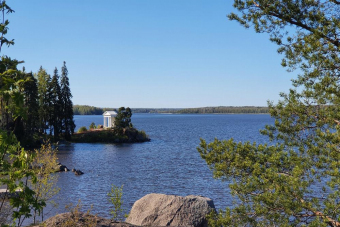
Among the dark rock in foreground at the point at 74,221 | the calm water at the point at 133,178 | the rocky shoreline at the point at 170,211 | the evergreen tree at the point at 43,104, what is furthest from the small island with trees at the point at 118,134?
the dark rock in foreground at the point at 74,221

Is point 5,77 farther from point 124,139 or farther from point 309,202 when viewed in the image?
point 124,139

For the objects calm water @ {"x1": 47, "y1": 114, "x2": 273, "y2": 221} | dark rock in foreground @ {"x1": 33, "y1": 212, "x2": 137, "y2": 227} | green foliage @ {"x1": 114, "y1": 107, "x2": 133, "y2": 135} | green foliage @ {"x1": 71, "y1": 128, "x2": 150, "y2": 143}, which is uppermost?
green foliage @ {"x1": 114, "y1": 107, "x2": 133, "y2": 135}

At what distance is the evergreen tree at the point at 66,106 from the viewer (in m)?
58.3

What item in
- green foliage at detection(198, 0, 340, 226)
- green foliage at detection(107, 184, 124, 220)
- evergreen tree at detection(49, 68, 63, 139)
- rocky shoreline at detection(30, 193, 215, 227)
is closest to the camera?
green foliage at detection(198, 0, 340, 226)

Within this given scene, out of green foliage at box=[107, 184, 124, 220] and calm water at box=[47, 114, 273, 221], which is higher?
green foliage at box=[107, 184, 124, 220]

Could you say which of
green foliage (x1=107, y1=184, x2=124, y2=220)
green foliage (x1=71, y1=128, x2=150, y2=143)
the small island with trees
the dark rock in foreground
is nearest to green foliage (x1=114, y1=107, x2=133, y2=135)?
the small island with trees

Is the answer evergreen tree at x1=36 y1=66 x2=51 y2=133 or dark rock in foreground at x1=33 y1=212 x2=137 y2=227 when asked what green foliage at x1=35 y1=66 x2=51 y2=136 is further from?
dark rock in foreground at x1=33 y1=212 x2=137 y2=227

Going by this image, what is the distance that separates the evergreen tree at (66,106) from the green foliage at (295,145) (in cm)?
5145

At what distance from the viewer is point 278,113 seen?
975 cm

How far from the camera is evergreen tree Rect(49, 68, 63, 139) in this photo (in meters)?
57.8

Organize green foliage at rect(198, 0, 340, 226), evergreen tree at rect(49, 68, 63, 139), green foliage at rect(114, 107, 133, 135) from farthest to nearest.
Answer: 1. green foliage at rect(114, 107, 133, 135)
2. evergreen tree at rect(49, 68, 63, 139)
3. green foliage at rect(198, 0, 340, 226)

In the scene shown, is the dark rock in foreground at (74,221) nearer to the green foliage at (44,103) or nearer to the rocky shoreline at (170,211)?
the rocky shoreline at (170,211)

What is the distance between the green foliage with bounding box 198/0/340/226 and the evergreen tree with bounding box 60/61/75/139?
51.5m

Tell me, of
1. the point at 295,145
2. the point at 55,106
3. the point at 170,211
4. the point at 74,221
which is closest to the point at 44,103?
the point at 55,106
